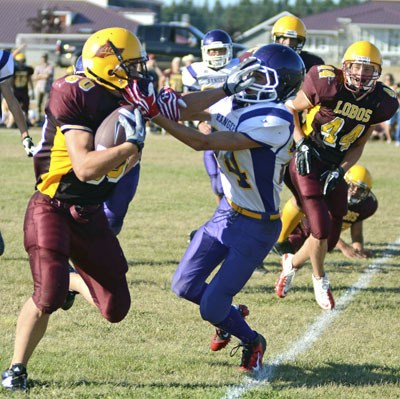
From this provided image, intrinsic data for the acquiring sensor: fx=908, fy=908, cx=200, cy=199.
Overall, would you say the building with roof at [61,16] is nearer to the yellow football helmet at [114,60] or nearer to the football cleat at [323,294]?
the football cleat at [323,294]

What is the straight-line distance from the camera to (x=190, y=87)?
26.3 ft

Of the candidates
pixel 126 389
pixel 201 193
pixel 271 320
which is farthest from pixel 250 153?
pixel 201 193

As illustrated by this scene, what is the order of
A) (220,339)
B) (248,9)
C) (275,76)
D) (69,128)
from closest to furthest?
(69,128) → (275,76) → (220,339) → (248,9)

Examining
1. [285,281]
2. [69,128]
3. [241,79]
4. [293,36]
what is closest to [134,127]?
[69,128]

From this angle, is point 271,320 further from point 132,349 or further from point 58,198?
point 58,198

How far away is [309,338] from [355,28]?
52.9 metres

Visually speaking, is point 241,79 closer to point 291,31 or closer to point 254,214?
point 254,214

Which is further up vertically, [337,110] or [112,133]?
[112,133]

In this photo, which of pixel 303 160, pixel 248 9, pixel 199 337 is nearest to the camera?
pixel 199 337

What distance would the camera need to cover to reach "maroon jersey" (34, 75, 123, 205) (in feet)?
13.2

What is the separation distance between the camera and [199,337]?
5.32 meters

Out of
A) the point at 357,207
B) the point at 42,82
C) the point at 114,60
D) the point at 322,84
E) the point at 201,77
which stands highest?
the point at 114,60

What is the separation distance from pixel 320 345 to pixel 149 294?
1503mm

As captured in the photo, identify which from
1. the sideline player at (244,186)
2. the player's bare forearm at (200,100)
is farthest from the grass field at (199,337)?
the player's bare forearm at (200,100)
